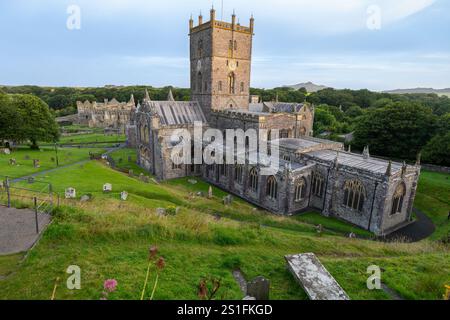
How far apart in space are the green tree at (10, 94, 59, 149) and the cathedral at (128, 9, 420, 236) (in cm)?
1671

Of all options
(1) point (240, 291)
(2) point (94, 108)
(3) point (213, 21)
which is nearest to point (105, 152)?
(3) point (213, 21)

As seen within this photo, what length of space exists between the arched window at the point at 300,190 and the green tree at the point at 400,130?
24747 mm

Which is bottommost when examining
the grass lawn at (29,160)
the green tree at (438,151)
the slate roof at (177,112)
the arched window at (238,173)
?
the grass lawn at (29,160)

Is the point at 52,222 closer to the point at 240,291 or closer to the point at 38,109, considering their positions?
the point at 240,291

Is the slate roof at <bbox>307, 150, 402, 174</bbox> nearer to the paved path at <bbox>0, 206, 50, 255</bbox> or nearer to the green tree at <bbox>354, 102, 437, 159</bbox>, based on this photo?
the green tree at <bbox>354, 102, 437, 159</bbox>

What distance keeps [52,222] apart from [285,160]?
2209 centimetres

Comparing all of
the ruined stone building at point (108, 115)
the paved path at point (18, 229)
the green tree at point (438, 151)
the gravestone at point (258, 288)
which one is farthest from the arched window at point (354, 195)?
the ruined stone building at point (108, 115)

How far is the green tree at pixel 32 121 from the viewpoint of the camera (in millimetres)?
42000

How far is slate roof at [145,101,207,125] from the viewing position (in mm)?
35969

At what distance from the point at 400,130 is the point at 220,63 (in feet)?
97.2

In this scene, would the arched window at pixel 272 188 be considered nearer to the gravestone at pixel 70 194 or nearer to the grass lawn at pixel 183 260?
the grass lawn at pixel 183 260

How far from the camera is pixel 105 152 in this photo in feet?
161

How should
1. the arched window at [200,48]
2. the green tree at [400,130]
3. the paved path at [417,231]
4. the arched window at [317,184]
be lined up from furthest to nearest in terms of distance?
the green tree at [400,130], the arched window at [200,48], the arched window at [317,184], the paved path at [417,231]

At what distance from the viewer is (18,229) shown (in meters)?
11.1
